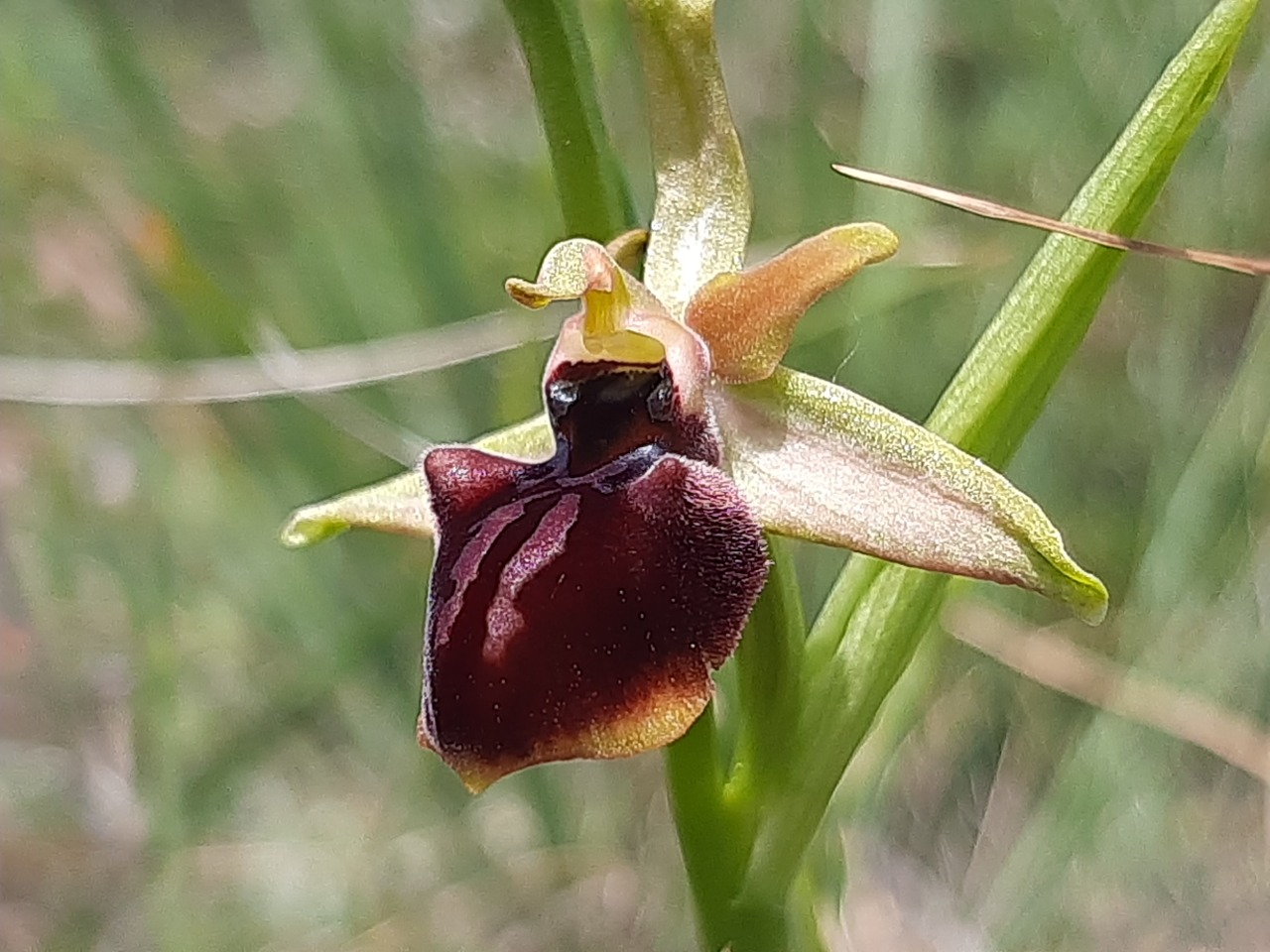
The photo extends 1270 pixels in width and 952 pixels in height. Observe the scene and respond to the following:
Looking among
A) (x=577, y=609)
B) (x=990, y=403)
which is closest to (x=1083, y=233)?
(x=990, y=403)

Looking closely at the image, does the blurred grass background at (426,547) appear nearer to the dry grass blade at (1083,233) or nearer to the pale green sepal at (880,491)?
the dry grass blade at (1083,233)

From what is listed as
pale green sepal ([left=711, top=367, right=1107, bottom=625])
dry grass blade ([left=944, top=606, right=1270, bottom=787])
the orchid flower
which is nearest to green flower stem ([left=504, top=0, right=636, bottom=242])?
the orchid flower

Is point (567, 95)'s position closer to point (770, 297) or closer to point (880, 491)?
point (770, 297)

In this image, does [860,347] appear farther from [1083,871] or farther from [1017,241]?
[1083,871]

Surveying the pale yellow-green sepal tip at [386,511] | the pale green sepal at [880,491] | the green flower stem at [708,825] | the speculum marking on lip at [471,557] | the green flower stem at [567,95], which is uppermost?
the green flower stem at [567,95]

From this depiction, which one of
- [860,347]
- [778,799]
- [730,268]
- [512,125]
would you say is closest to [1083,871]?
[860,347]

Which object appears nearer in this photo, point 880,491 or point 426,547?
point 880,491

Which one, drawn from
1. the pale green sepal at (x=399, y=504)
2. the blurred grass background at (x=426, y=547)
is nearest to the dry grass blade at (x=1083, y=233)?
the pale green sepal at (x=399, y=504)
